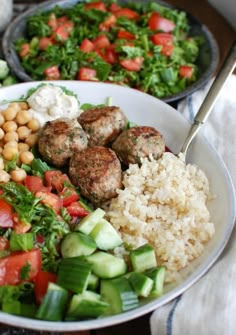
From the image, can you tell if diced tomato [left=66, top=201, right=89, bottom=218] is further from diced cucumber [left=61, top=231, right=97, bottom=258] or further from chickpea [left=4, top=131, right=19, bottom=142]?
chickpea [left=4, top=131, right=19, bottom=142]

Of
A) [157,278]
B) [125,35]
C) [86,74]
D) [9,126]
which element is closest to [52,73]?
[86,74]

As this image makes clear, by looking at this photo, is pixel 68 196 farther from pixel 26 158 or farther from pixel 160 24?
pixel 160 24

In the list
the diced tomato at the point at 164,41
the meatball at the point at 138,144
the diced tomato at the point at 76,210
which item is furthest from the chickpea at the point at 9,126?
the diced tomato at the point at 164,41

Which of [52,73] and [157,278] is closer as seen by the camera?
[157,278]

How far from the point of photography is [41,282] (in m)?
2.07

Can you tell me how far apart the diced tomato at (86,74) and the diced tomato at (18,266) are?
1.58 metres

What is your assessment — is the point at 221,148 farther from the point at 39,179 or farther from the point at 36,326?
the point at 36,326

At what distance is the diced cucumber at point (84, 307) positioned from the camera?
1.95 meters

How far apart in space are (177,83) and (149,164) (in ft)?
3.52

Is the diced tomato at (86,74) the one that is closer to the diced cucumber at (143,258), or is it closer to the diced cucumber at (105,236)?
the diced cucumber at (105,236)

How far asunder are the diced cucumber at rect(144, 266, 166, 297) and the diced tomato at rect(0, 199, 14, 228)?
1.95 feet

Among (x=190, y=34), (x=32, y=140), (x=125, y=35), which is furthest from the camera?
(x=190, y=34)

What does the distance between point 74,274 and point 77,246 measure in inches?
6.0

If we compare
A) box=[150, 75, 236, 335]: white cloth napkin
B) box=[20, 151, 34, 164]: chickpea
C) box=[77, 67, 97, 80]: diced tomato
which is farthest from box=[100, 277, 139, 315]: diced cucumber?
box=[77, 67, 97, 80]: diced tomato
